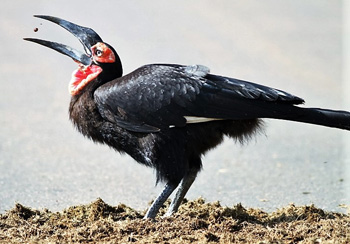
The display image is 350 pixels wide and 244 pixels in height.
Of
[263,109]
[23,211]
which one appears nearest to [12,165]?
[23,211]

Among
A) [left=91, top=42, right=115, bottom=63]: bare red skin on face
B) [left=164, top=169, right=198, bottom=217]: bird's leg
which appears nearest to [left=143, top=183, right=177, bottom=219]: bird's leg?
[left=164, top=169, right=198, bottom=217]: bird's leg

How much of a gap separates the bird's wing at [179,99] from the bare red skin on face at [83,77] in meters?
0.27

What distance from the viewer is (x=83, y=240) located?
4133 mm

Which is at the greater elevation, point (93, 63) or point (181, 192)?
point (93, 63)

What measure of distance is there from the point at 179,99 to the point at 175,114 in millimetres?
98

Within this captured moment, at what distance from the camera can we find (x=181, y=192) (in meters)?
4.97

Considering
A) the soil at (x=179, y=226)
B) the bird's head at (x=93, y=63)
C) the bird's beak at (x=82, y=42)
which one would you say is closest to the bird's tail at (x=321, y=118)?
the soil at (x=179, y=226)

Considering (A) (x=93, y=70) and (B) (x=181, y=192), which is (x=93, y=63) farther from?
(B) (x=181, y=192)

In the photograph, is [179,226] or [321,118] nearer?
[179,226]

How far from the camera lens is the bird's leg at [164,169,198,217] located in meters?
4.93

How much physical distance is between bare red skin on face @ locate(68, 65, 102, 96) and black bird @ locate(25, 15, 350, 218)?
135mm

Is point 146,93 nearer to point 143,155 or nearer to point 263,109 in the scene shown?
point 143,155

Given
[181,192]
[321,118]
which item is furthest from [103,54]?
[321,118]

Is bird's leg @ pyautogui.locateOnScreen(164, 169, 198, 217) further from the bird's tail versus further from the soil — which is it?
the bird's tail
